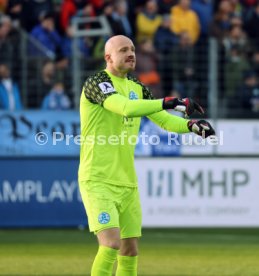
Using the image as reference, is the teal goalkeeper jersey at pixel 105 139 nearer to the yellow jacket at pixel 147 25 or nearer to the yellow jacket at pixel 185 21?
the yellow jacket at pixel 147 25

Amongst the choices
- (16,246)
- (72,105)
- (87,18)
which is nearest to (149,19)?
(87,18)

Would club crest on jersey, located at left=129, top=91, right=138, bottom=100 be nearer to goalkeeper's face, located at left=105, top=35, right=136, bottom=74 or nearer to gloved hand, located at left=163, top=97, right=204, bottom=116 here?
goalkeeper's face, located at left=105, top=35, right=136, bottom=74

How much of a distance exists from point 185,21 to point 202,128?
12.3 metres

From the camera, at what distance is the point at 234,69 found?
1947 cm

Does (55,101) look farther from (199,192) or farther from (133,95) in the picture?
(133,95)

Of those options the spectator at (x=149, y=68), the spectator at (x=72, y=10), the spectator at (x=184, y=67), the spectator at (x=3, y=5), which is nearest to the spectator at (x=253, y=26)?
the spectator at (x=184, y=67)

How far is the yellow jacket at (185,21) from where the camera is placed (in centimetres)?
2061

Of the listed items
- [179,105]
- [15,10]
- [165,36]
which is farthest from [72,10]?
[179,105]

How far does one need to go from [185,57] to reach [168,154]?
1.95m

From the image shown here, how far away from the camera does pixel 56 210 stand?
18266 millimetres

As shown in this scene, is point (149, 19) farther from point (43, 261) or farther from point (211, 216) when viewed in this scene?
point (43, 261)

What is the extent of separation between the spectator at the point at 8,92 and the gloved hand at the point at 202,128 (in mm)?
9735

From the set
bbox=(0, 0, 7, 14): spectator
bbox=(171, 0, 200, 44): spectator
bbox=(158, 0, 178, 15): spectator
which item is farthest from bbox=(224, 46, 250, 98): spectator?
bbox=(0, 0, 7, 14): spectator

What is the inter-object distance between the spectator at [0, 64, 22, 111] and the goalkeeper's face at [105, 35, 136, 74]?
31.1ft
